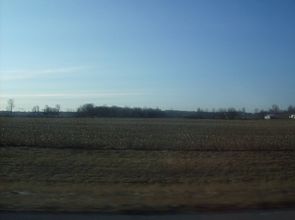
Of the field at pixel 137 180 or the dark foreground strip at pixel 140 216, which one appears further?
the field at pixel 137 180

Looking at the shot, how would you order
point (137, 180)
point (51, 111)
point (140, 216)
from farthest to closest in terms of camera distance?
point (51, 111) < point (137, 180) < point (140, 216)

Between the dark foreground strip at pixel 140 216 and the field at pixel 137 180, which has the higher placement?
the dark foreground strip at pixel 140 216

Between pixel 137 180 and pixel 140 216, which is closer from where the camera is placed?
pixel 140 216

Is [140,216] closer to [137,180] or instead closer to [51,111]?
[137,180]

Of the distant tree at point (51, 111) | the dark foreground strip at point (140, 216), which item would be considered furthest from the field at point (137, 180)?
the distant tree at point (51, 111)

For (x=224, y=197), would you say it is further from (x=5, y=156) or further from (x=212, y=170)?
(x=5, y=156)

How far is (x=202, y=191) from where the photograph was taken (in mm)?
12680

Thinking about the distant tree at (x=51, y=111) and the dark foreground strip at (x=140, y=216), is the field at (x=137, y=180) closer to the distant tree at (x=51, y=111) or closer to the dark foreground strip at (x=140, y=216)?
the dark foreground strip at (x=140, y=216)

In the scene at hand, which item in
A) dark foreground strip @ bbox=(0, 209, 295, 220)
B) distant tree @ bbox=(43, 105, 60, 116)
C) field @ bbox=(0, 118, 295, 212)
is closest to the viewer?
dark foreground strip @ bbox=(0, 209, 295, 220)

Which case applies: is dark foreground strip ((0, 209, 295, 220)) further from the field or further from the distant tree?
the distant tree

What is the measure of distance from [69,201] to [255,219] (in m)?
3.51

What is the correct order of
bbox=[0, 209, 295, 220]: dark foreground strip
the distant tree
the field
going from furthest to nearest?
the distant tree
the field
bbox=[0, 209, 295, 220]: dark foreground strip

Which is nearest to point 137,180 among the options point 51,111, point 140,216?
point 140,216

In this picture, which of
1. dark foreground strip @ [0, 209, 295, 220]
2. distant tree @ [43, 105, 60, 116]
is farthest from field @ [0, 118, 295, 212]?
distant tree @ [43, 105, 60, 116]
